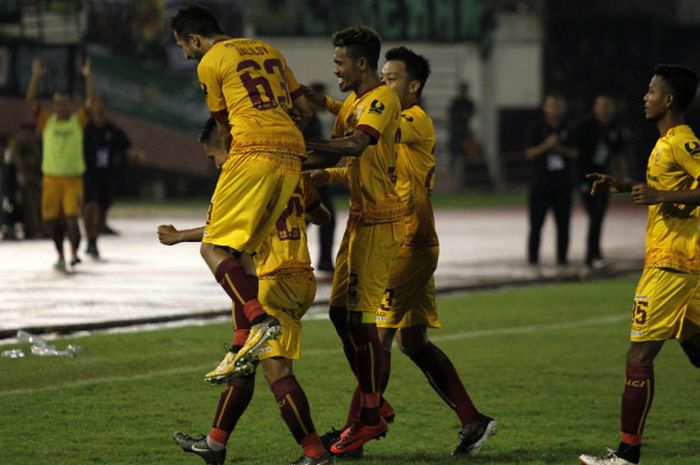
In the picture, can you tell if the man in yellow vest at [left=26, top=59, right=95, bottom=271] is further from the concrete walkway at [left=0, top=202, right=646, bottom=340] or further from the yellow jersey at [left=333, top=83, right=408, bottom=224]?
the yellow jersey at [left=333, top=83, right=408, bottom=224]

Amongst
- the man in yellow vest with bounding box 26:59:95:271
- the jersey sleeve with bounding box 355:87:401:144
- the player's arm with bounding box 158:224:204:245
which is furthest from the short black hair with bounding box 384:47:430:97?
the man in yellow vest with bounding box 26:59:95:271

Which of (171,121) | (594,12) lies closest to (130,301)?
(171,121)

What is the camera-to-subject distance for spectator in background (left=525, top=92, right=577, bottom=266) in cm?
2142

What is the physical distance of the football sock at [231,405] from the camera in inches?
320

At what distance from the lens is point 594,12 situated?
50531mm

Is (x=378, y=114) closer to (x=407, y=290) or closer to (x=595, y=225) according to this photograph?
(x=407, y=290)

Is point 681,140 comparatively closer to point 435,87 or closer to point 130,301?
point 130,301

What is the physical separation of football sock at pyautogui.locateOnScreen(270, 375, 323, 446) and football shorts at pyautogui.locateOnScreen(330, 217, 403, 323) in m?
0.85

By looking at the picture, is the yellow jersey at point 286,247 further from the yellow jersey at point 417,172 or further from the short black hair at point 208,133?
the yellow jersey at point 417,172

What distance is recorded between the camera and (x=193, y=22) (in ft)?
27.3

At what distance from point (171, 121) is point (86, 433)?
33.3 metres

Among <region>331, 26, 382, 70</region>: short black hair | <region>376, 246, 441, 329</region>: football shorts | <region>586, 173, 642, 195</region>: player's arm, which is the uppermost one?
<region>331, 26, 382, 70</region>: short black hair

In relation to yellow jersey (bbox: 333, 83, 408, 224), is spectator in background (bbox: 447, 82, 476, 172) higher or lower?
lower

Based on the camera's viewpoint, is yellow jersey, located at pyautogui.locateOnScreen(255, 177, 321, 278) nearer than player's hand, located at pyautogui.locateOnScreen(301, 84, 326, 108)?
Yes
